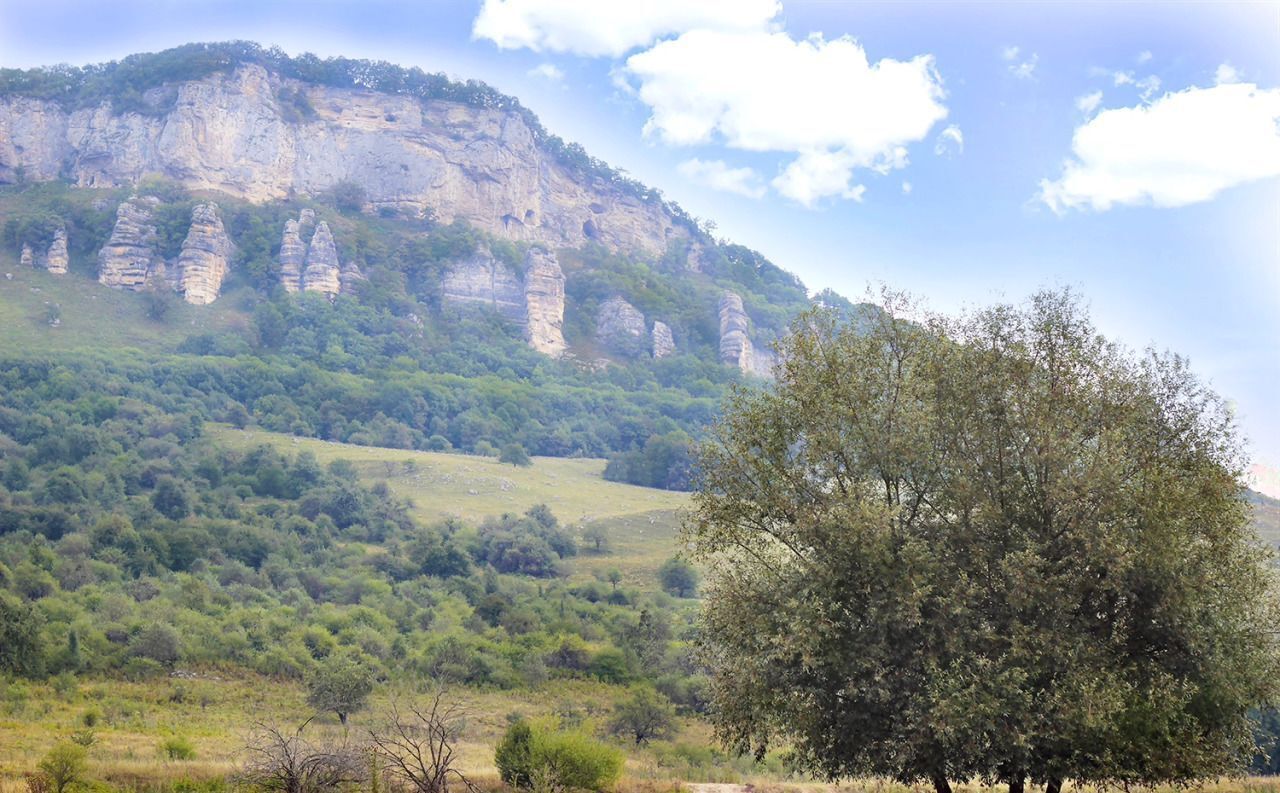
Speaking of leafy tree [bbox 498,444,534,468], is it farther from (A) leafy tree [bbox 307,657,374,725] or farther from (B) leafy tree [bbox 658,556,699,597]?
(A) leafy tree [bbox 307,657,374,725]

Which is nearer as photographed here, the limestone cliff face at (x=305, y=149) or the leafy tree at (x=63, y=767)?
the leafy tree at (x=63, y=767)

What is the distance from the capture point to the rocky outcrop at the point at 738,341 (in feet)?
559

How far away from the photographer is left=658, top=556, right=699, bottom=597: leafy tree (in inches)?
2552

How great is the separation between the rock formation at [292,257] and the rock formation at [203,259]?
8.14 meters

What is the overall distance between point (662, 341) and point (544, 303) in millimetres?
21151

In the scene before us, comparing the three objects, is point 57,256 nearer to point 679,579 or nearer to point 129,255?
point 129,255

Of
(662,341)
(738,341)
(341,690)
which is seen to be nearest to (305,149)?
(662,341)

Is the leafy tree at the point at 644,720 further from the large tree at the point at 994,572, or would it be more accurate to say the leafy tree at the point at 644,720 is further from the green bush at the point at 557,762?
the large tree at the point at 994,572

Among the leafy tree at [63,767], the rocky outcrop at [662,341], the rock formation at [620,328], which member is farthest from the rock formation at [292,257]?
the leafy tree at [63,767]

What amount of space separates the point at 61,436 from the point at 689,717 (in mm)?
72328

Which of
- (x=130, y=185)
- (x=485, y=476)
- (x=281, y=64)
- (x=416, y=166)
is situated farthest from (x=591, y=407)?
(x=281, y=64)

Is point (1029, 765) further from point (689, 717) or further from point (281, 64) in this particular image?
point (281, 64)

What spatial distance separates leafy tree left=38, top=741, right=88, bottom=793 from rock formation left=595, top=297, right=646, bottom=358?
154102 millimetres

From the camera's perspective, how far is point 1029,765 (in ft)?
38.5
